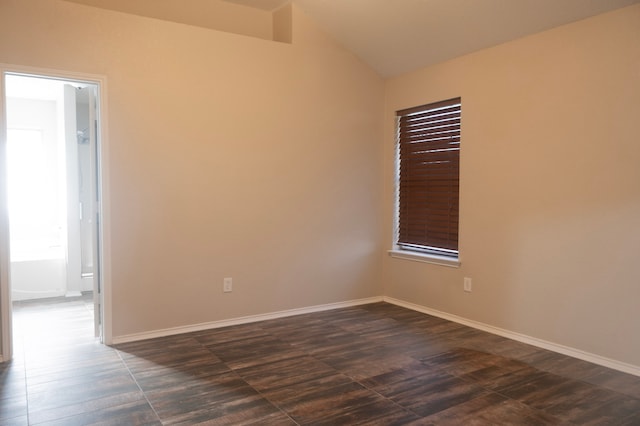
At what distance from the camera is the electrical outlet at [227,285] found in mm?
4078

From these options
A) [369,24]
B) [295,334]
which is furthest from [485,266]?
[369,24]

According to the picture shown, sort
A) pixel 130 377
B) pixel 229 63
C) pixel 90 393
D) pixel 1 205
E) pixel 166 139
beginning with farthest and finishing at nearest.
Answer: pixel 229 63
pixel 166 139
pixel 1 205
pixel 130 377
pixel 90 393

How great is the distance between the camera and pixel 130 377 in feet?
9.63

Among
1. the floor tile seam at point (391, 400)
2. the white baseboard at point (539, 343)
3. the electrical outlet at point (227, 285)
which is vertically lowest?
the floor tile seam at point (391, 400)

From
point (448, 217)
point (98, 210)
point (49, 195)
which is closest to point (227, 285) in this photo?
point (98, 210)

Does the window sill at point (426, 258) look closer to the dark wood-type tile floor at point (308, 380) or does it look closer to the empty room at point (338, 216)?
the empty room at point (338, 216)

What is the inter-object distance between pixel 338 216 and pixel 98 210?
2156mm

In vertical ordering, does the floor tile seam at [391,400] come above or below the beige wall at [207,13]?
below

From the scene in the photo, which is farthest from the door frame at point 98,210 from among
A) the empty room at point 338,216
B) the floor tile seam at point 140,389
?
the floor tile seam at point 140,389

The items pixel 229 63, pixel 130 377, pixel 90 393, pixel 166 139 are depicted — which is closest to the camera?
pixel 90 393

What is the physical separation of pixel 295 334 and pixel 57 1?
3.01 m

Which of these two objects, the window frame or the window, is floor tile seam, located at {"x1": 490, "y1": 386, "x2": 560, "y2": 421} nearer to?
the window frame

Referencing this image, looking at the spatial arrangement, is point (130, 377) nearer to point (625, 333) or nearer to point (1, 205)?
point (1, 205)

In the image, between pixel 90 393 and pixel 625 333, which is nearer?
pixel 90 393
